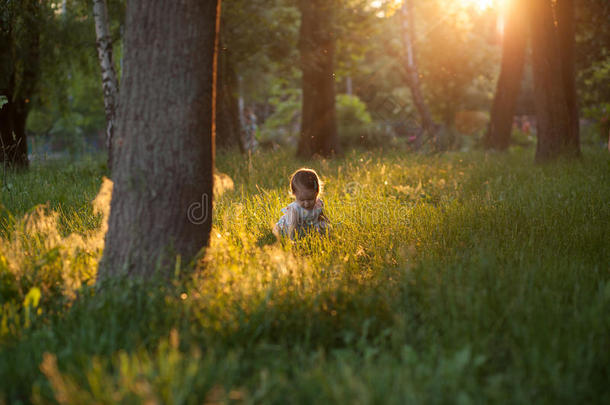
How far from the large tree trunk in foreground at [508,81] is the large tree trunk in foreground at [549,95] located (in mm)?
5539

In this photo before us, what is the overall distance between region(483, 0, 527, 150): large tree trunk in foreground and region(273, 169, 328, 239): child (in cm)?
1209

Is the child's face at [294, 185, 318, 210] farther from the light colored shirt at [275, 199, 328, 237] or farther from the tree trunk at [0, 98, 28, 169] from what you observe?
the tree trunk at [0, 98, 28, 169]

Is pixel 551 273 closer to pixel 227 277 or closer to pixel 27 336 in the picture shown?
pixel 227 277

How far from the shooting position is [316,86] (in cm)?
1205

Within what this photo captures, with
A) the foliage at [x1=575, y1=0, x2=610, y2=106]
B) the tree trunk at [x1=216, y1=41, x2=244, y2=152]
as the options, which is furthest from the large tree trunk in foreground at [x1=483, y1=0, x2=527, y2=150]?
the tree trunk at [x1=216, y1=41, x2=244, y2=152]

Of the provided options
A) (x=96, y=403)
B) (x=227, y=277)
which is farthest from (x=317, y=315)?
(x=96, y=403)

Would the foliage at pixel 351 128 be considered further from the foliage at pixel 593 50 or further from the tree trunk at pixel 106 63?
the tree trunk at pixel 106 63

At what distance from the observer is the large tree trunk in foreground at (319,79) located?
39.0 ft

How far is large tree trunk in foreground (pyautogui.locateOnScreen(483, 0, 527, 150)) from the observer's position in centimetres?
1462

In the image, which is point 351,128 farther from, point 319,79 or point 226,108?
point 319,79

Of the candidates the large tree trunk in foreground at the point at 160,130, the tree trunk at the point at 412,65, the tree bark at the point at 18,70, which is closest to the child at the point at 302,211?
the large tree trunk in foreground at the point at 160,130

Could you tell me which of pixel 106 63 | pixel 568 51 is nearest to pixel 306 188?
pixel 106 63

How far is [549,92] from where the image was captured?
9.38 m

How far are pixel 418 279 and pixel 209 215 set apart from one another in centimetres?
160
